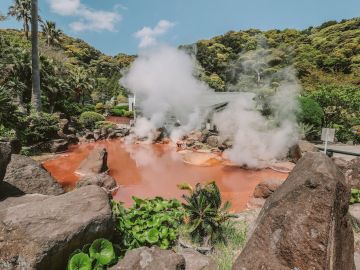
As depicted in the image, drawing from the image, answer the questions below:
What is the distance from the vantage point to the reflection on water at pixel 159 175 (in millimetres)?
12501

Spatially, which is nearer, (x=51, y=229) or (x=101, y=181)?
(x=51, y=229)

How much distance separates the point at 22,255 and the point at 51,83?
28678 millimetres

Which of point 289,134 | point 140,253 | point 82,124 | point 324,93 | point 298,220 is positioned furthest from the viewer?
point 82,124

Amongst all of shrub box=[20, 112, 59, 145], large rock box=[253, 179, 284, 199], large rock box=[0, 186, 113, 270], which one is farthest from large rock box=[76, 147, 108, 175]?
large rock box=[0, 186, 113, 270]

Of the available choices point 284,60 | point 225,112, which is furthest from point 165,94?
point 284,60

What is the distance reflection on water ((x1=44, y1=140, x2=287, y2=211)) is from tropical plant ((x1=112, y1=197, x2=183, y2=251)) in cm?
406

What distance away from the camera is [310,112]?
928 inches

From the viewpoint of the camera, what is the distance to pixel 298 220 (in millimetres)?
3752

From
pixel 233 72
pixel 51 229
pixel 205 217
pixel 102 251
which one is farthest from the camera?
pixel 233 72

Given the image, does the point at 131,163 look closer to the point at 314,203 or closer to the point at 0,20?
the point at 0,20

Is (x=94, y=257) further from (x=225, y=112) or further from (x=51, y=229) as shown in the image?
(x=225, y=112)

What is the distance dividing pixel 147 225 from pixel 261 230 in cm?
300

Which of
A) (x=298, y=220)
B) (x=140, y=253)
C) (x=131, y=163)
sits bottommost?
(x=131, y=163)

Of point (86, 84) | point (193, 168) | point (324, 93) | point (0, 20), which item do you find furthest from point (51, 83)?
point (324, 93)
